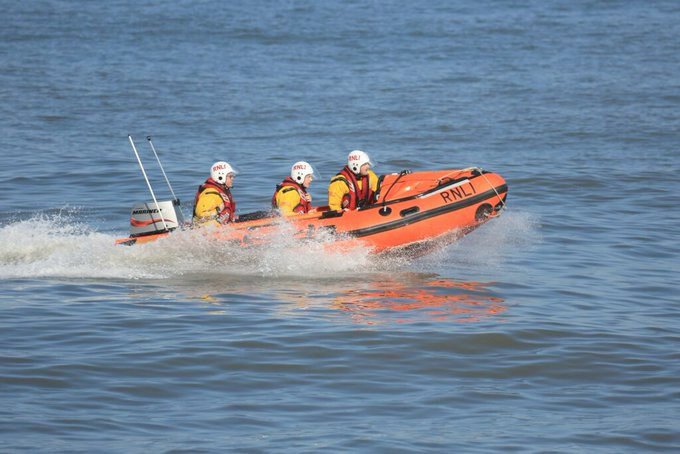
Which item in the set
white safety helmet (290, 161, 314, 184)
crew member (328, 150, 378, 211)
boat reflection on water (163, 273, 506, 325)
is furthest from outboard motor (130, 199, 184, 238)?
crew member (328, 150, 378, 211)

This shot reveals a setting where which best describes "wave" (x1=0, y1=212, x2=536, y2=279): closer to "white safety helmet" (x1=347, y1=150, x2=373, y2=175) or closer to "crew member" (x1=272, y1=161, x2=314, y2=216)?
"crew member" (x1=272, y1=161, x2=314, y2=216)

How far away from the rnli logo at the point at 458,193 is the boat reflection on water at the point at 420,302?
0.78 meters

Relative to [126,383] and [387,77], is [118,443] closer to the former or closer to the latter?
[126,383]

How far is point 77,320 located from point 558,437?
3.70m

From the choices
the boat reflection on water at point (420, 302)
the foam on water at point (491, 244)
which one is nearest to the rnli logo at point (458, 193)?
the foam on water at point (491, 244)

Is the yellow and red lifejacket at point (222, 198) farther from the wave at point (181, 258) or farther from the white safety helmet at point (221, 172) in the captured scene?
the wave at point (181, 258)

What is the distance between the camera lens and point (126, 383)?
6766 millimetres

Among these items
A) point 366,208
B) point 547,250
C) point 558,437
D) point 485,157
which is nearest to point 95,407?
point 558,437

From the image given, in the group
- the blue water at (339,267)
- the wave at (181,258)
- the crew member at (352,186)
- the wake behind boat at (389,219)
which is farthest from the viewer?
the crew member at (352,186)

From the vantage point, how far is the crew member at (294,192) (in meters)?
9.91

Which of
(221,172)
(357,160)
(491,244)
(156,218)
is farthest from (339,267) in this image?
(491,244)

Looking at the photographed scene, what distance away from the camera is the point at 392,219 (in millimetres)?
9898

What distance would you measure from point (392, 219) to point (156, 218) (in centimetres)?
212

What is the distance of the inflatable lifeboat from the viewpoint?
32.1 ft
